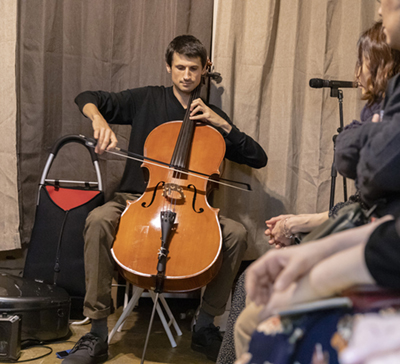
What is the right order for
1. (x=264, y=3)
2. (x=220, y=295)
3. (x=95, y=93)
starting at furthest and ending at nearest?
(x=264, y=3), (x=95, y=93), (x=220, y=295)

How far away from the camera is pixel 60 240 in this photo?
1938 mm

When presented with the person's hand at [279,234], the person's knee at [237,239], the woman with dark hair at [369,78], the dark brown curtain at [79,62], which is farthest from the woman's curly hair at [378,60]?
the dark brown curtain at [79,62]

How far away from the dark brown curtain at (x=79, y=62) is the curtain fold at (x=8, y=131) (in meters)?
0.07

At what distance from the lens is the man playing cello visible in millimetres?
1674

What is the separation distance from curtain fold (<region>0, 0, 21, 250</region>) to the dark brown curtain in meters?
0.07

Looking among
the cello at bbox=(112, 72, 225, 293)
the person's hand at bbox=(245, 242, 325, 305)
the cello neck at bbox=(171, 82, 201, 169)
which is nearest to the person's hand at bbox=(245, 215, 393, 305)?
the person's hand at bbox=(245, 242, 325, 305)

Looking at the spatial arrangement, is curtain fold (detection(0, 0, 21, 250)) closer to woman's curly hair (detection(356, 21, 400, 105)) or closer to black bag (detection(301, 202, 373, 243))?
woman's curly hair (detection(356, 21, 400, 105))

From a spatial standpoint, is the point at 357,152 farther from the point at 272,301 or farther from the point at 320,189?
the point at 320,189

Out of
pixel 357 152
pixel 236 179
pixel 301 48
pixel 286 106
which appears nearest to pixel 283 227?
pixel 357 152

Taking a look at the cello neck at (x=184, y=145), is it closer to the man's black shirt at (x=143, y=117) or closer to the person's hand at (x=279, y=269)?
the man's black shirt at (x=143, y=117)

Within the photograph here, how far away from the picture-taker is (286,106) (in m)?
2.25

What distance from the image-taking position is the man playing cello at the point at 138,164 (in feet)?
5.49

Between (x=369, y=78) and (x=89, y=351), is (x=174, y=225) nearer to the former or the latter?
(x=89, y=351)

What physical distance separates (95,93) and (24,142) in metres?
0.45
